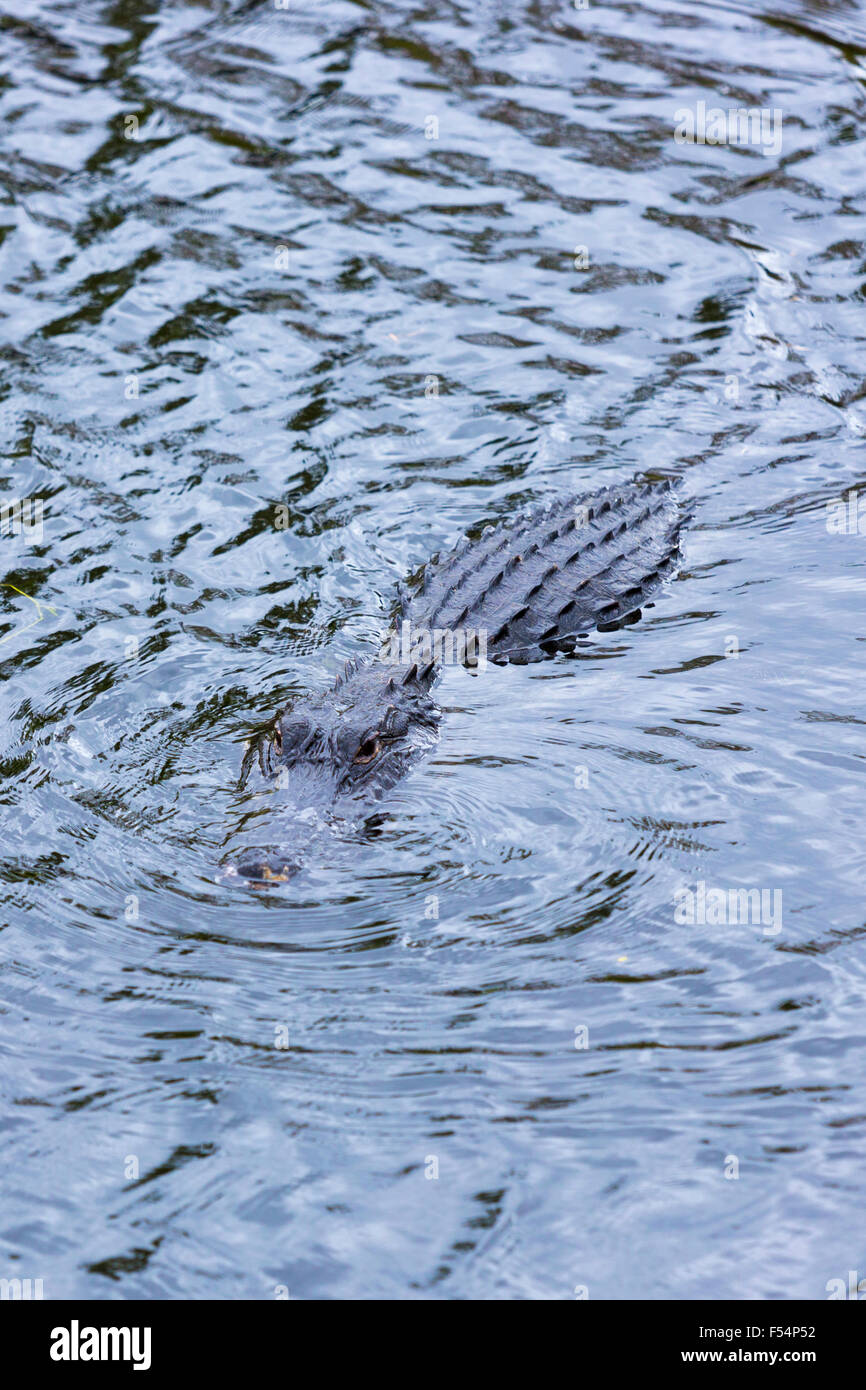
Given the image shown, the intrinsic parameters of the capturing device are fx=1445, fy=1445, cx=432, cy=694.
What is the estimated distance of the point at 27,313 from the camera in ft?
34.5

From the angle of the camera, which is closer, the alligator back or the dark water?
the dark water

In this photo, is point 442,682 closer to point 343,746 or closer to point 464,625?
point 464,625

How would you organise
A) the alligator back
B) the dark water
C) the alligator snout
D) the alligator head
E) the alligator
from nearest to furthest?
the dark water, the alligator snout, the alligator head, the alligator, the alligator back

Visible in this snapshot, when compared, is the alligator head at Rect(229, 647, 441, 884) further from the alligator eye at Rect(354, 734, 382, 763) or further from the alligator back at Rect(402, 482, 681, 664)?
the alligator back at Rect(402, 482, 681, 664)

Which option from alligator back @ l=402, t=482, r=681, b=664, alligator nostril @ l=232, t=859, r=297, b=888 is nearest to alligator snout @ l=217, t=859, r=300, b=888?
alligator nostril @ l=232, t=859, r=297, b=888

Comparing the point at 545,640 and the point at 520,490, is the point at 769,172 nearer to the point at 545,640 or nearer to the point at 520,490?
the point at 520,490

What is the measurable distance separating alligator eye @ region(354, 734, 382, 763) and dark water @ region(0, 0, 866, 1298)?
0.20 m

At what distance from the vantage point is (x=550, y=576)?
7.92 metres

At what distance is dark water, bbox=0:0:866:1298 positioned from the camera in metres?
4.62

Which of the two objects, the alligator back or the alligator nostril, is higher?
the alligator back

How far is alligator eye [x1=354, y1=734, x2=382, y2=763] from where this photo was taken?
654 cm

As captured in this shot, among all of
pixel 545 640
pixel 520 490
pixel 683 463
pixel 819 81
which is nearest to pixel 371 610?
pixel 545 640

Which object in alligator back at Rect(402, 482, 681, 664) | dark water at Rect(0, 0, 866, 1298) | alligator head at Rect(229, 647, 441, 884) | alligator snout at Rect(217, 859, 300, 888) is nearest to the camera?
dark water at Rect(0, 0, 866, 1298)

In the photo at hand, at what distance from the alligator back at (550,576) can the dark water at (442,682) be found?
0.22 metres
